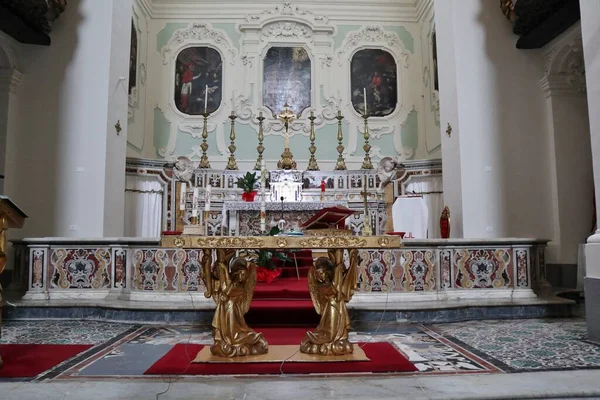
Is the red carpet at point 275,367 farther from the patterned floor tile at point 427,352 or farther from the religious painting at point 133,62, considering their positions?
the religious painting at point 133,62

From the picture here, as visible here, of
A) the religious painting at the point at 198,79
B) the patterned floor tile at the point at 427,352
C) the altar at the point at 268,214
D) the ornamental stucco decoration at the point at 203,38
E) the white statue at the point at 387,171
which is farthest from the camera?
the ornamental stucco decoration at the point at 203,38

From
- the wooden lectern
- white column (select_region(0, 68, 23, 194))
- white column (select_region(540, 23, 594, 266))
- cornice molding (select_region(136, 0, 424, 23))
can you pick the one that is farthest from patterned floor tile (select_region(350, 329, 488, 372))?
cornice molding (select_region(136, 0, 424, 23))

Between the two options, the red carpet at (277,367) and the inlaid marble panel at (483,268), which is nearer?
the red carpet at (277,367)

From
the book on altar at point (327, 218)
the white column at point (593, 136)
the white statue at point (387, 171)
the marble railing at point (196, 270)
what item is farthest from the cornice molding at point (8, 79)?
the white column at point (593, 136)

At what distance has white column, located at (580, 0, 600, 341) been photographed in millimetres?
4316

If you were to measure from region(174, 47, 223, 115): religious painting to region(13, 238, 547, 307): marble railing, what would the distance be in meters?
7.15

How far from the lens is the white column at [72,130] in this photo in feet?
24.0

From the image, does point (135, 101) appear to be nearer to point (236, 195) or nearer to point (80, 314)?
point (236, 195)

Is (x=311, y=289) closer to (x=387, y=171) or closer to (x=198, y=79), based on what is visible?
(x=387, y=171)

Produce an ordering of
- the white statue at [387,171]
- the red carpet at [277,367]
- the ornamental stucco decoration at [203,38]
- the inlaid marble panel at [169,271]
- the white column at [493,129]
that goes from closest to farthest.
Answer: the red carpet at [277,367] → the inlaid marble panel at [169,271] → the white column at [493,129] → the white statue at [387,171] → the ornamental stucco decoration at [203,38]

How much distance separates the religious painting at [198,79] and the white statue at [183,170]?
7.10 feet

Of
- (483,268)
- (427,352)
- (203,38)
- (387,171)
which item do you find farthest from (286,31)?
(427,352)

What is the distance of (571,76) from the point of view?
7.70 meters

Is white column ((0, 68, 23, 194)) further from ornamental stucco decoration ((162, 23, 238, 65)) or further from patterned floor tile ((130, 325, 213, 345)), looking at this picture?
ornamental stucco decoration ((162, 23, 238, 65))
